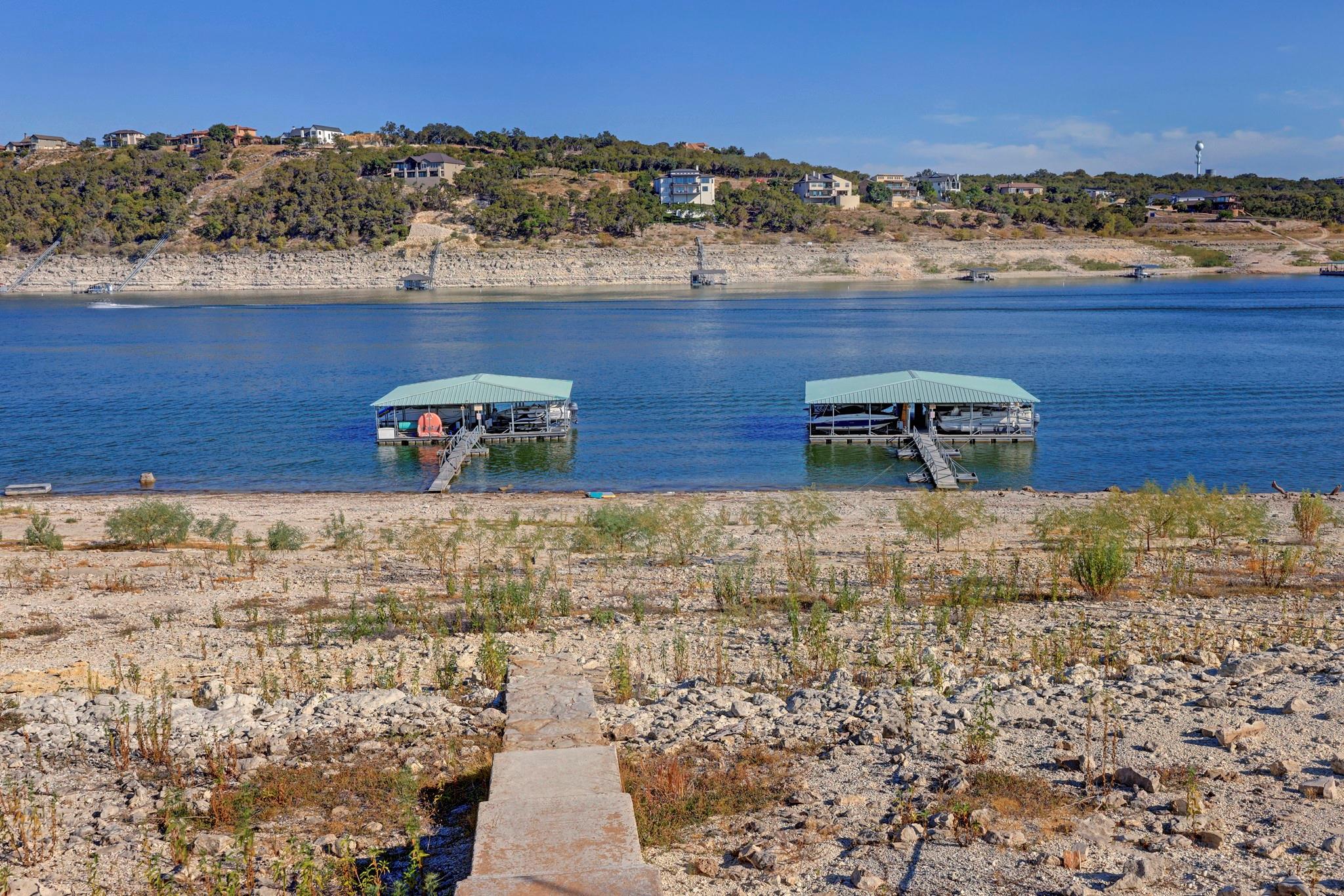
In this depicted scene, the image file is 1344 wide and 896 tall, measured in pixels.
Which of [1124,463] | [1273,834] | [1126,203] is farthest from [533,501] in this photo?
[1126,203]

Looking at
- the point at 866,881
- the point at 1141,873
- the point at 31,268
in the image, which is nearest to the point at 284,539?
the point at 866,881

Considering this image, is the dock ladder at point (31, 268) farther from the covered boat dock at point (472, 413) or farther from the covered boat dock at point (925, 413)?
the covered boat dock at point (925, 413)

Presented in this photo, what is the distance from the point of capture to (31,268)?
123 m

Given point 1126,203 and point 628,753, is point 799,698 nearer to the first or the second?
point 628,753

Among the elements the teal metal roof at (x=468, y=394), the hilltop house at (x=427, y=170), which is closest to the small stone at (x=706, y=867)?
the teal metal roof at (x=468, y=394)

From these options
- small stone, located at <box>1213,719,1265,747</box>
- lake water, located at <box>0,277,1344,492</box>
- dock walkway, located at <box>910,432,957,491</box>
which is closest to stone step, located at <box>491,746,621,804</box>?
small stone, located at <box>1213,719,1265,747</box>

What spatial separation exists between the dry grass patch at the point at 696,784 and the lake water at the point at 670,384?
20557 millimetres

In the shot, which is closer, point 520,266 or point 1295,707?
point 1295,707

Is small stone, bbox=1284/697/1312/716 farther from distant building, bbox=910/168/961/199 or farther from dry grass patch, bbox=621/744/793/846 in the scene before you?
distant building, bbox=910/168/961/199

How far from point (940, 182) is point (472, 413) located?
15775cm

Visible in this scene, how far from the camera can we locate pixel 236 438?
35.9m

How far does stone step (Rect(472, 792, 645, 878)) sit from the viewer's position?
6.27 m

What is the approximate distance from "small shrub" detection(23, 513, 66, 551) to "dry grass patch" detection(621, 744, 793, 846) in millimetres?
15051

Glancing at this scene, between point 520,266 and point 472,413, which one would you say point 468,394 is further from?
point 520,266
